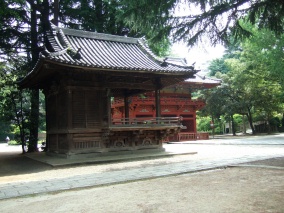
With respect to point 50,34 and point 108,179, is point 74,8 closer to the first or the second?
point 50,34

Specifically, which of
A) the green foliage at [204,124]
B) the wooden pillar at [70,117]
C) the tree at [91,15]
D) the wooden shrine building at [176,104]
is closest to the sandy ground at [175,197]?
the wooden pillar at [70,117]

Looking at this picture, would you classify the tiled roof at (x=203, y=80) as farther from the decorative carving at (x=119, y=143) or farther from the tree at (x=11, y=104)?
the tree at (x=11, y=104)

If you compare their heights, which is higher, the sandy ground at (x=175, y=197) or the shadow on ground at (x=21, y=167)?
the sandy ground at (x=175, y=197)

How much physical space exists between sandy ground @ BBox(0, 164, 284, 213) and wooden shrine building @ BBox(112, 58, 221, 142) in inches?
820

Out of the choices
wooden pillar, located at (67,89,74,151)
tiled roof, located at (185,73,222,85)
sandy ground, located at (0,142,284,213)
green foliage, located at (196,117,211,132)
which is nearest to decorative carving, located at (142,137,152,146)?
wooden pillar, located at (67,89,74,151)

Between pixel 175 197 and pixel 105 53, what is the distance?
11241 mm

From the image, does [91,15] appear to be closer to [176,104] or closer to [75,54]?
[75,54]

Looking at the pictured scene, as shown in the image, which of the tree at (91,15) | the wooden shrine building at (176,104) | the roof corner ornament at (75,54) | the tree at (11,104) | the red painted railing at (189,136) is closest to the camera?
the roof corner ornament at (75,54)

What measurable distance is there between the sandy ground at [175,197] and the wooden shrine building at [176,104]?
2083 cm

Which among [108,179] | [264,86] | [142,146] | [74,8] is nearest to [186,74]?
[142,146]

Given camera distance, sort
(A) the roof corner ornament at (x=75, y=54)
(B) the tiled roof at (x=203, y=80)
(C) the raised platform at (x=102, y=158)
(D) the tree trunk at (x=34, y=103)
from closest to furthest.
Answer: (C) the raised platform at (x=102, y=158)
(A) the roof corner ornament at (x=75, y=54)
(D) the tree trunk at (x=34, y=103)
(B) the tiled roof at (x=203, y=80)

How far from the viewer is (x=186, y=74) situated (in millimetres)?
15258

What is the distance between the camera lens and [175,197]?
18.8 feet

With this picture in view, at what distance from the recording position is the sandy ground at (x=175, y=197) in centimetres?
502
